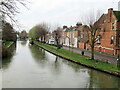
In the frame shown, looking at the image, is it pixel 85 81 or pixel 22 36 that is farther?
pixel 22 36

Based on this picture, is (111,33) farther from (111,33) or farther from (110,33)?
(110,33)

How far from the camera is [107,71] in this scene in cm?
1758

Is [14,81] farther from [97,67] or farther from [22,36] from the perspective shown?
[22,36]

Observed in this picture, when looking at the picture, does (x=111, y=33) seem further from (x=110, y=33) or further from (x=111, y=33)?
(x=110, y=33)

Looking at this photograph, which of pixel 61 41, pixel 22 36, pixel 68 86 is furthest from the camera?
pixel 22 36

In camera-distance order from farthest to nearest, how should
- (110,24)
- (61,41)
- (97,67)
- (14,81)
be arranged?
(61,41) < (110,24) < (97,67) < (14,81)

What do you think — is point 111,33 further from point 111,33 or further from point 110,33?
point 110,33

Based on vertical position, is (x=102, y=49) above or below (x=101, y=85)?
above

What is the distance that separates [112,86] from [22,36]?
481ft

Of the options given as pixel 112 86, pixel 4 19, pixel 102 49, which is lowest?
pixel 112 86

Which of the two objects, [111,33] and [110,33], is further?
[110,33]

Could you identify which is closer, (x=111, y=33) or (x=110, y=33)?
(x=111, y=33)

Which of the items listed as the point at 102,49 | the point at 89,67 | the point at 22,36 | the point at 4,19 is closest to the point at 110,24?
the point at 102,49

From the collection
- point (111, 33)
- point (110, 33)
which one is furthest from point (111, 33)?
point (110, 33)
